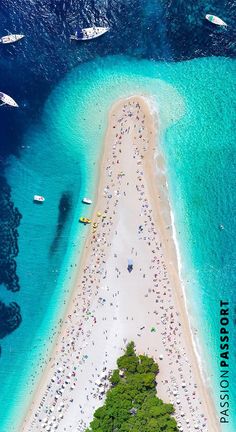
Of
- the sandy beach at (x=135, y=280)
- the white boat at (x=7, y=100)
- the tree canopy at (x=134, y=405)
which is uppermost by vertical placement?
the white boat at (x=7, y=100)

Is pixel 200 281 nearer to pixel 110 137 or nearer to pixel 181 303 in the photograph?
pixel 181 303

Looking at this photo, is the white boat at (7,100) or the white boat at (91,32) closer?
the white boat at (91,32)

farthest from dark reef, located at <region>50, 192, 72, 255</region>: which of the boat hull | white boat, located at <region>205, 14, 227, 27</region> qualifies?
white boat, located at <region>205, 14, 227, 27</region>

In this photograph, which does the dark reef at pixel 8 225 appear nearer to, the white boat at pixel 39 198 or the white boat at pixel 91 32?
the white boat at pixel 39 198

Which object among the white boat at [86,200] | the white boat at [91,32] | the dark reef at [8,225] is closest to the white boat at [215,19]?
the white boat at [91,32]

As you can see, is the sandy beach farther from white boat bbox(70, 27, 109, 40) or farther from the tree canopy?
white boat bbox(70, 27, 109, 40)

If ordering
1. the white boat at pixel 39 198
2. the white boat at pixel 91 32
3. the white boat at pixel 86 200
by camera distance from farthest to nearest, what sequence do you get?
the white boat at pixel 39 198, the white boat at pixel 86 200, the white boat at pixel 91 32

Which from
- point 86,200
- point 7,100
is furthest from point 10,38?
point 86,200
